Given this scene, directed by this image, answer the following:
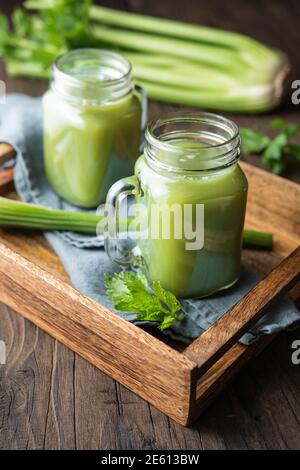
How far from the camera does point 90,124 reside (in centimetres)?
145

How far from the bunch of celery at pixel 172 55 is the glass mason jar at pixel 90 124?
547 millimetres

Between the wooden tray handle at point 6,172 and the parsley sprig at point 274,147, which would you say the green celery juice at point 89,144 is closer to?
the wooden tray handle at point 6,172

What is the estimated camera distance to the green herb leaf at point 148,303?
4.01ft

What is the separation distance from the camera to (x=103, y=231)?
138 centimetres

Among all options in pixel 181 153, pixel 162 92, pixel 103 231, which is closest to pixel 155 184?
pixel 181 153

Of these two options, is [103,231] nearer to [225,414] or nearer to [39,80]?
[225,414]

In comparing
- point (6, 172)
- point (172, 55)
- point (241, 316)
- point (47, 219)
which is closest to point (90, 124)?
point (47, 219)

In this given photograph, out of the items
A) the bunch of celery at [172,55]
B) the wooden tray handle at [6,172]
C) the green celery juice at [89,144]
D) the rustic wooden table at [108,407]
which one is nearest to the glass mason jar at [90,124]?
the green celery juice at [89,144]

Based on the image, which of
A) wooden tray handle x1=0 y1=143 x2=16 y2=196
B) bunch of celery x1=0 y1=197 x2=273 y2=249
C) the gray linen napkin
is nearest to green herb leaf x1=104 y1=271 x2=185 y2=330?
the gray linen napkin

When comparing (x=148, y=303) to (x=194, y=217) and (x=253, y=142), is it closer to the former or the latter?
(x=194, y=217)

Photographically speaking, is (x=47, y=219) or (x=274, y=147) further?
(x=274, y=147)

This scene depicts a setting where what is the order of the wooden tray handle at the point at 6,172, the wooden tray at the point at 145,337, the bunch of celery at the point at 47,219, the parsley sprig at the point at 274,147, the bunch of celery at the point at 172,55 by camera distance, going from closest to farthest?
the wooden tray at the point at 145,337, the bunch of celery at the point at 47,219, the wooden tray handle at the point at 6,172, the parsley sprig at the point at 274,147, the bunch of celery at the point at 172,55

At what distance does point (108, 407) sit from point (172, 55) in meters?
1.30
